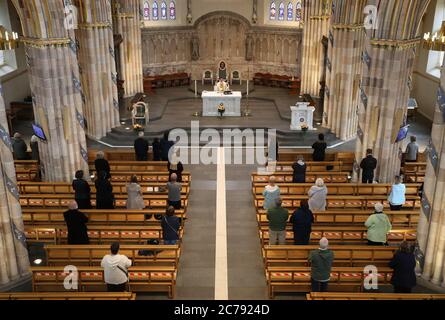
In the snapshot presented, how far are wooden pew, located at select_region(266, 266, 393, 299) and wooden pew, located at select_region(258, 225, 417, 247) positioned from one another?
170 centimetres

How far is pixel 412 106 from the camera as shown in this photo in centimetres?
2355

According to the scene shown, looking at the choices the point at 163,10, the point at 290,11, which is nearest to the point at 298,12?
the point at 290,11

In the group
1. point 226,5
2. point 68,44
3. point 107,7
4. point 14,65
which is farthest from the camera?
point 226,5

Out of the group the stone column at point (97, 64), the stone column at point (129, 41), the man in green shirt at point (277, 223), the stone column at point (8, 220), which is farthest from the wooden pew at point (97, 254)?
the stone column at point (129, 41)

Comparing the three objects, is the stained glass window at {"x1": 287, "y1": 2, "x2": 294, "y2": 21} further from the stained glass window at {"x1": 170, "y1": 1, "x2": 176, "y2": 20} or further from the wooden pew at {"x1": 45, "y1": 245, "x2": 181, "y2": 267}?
the wooden pew at {"x1": 45, "y1": 245, "x2": 181, "y2": 267}

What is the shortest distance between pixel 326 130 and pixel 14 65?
1654 cm

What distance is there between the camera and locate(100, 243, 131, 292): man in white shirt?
9.52 m

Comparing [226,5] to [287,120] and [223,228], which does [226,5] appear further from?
[223,228]

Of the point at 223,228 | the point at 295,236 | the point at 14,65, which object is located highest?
the point at 14,65

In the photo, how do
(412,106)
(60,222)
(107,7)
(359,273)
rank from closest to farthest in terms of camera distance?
1. (359,273)
2. (60,222)
3. (107,7)
4. (412,106)

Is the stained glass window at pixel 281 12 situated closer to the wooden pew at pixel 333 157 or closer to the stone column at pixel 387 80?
the wooden pew at pixel 333 157

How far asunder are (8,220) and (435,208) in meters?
9.74

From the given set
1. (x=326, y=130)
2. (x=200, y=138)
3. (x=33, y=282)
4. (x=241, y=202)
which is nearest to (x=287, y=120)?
(x=326, y=130)

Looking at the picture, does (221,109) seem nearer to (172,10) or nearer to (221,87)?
(221,87)
